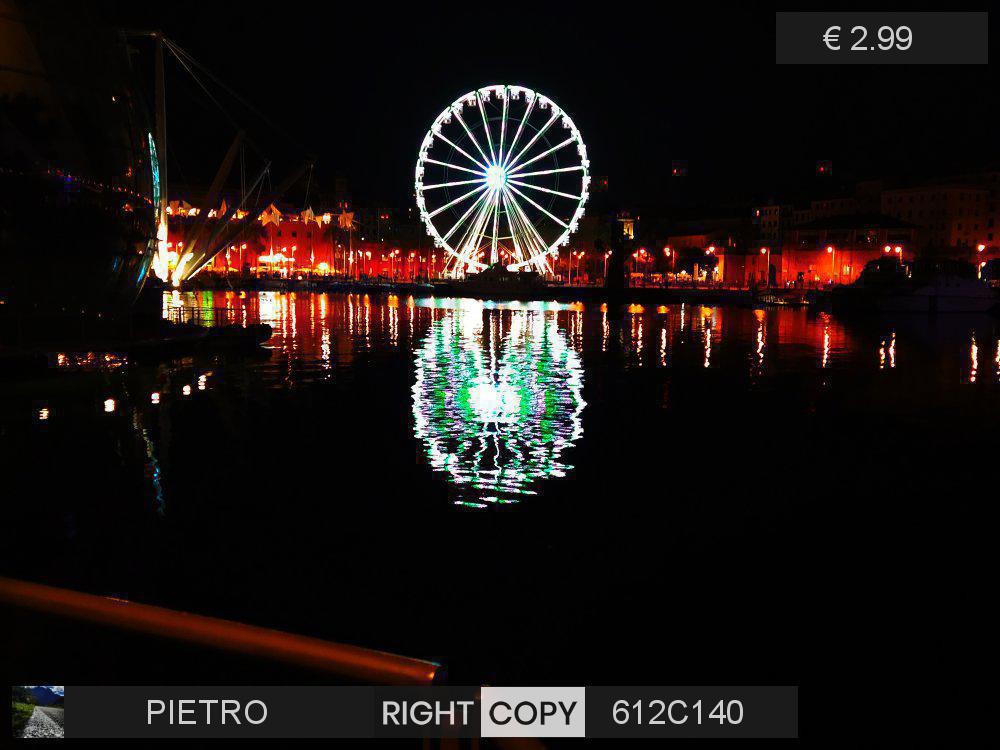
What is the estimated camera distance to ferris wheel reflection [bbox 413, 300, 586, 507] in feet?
39.5

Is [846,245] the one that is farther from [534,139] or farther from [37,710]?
[37,710]

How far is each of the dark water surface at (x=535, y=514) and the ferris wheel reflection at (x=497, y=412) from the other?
0.08 m

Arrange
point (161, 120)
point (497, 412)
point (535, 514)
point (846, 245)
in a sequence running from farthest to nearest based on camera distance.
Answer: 1. point (846, 245)
2. point (161, 120)
3. point (497, 412)
4. point (535, 514)

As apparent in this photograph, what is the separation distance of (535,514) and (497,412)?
6.91m

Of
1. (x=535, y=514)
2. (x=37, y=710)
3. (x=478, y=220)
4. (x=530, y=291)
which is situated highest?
(x=478, y=220)

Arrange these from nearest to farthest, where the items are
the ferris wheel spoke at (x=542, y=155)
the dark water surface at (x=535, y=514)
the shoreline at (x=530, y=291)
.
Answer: the dark water surface at (x=535, y=514) < the ferris wheel spoke at (x=542, y=155) < the shoreline at (x=530, y=291)

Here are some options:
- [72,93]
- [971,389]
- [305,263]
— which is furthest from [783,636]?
[305,263]

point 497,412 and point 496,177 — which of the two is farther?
point 496,177

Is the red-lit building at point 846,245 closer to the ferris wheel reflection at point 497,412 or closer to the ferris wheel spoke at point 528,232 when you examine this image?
the ferris wheel spoke at point 528,232

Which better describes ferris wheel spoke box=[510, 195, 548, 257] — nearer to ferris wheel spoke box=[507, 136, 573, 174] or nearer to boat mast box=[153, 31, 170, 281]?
ferris wheel spoke box=[507, 136, 573, 174]

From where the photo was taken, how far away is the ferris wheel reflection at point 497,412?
12.0m

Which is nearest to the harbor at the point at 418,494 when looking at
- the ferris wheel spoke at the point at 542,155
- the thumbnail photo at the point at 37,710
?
the thumbnail photo at the point at 37,710

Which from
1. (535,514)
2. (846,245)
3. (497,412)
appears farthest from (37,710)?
(846,245)

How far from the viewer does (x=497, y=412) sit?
17.0 m
